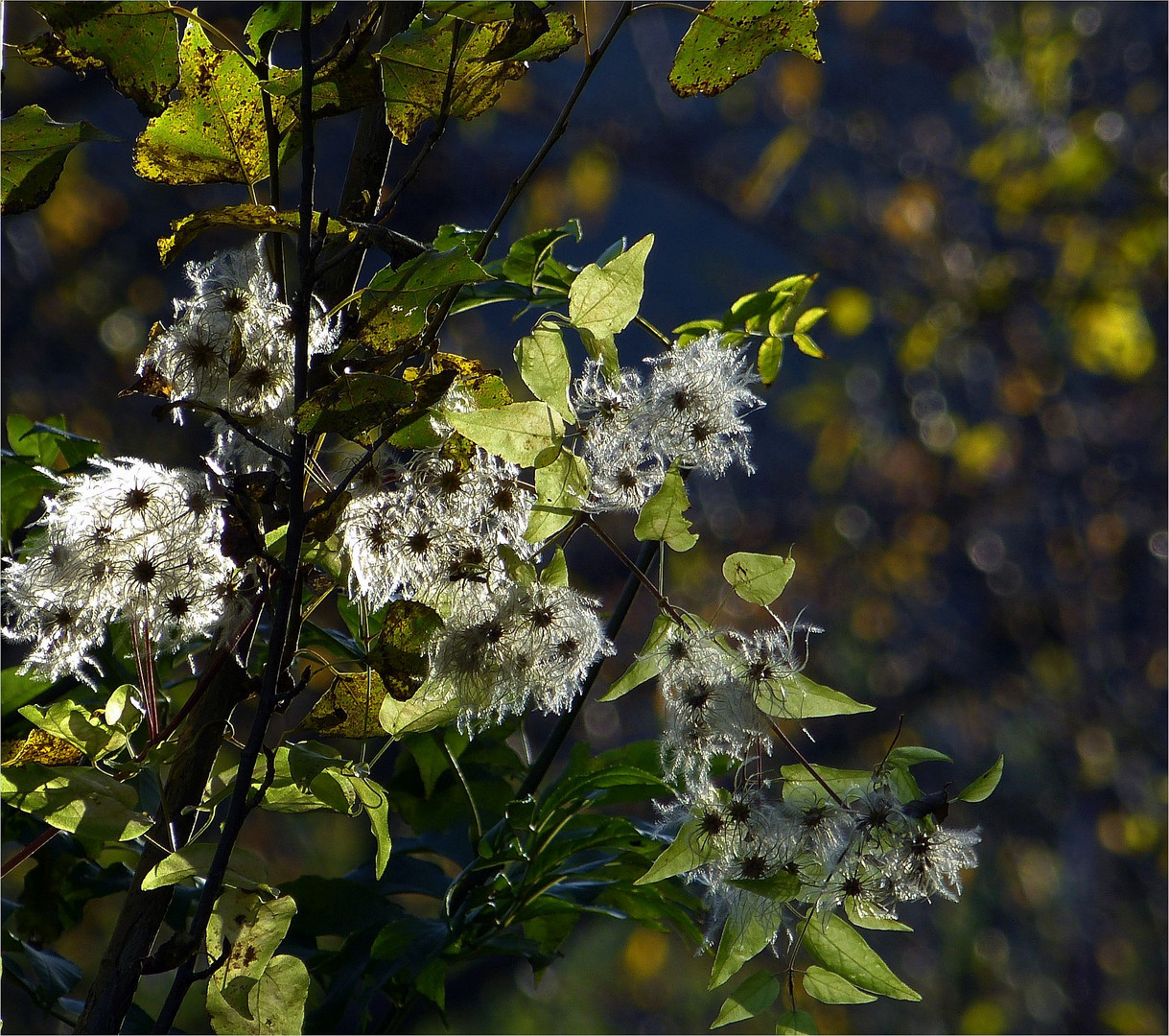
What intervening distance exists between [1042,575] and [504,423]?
2.46 meters

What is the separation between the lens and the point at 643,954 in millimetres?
3426

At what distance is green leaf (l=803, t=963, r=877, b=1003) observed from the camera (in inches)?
15.7

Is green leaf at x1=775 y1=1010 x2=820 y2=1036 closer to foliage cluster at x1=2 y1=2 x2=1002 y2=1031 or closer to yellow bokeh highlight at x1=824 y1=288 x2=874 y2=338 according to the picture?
foliage cluster at x1=2 y1=2 x2=1002 y2=1031

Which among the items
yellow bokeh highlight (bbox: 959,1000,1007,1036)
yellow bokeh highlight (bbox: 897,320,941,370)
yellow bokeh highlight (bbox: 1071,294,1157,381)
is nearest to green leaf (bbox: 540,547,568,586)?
yellow bokeh highlight (bbox: 1071,294,1157,381)

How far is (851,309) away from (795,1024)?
2522mm

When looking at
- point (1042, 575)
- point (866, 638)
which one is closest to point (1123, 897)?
point (1042, 575)

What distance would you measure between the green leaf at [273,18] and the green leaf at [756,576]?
23 centimetres

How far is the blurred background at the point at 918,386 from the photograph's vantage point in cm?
234

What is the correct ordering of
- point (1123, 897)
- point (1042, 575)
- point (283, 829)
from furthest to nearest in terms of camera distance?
point (283, 829) → point (1042, 575) → point (1123, 897)

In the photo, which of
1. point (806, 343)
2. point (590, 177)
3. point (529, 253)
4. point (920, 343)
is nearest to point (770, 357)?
point (806, 343)

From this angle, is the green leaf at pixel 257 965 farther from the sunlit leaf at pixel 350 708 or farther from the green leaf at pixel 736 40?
the green leaf at pixel 736 40

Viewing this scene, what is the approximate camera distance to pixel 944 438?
304 cm

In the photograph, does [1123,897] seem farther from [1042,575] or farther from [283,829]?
[283,829]

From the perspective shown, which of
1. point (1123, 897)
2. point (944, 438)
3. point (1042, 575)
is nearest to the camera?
point (1123, 897)
